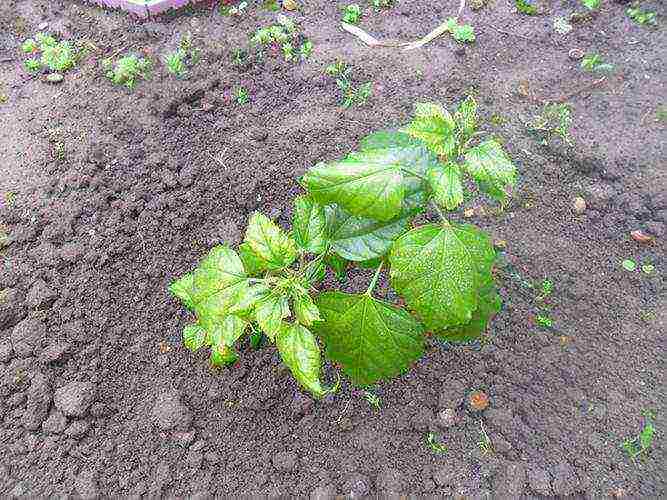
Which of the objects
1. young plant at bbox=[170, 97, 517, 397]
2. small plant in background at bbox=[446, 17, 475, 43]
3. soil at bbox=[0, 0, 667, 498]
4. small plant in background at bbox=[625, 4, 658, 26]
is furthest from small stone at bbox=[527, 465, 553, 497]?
small plant in background at bbox=[625, 4, 658, 26]

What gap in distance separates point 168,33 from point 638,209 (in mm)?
2898

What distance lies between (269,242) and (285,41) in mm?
2326

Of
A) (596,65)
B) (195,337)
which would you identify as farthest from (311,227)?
(596,65)

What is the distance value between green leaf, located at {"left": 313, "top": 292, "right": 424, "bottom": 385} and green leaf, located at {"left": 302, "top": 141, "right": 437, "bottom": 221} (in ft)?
1.06

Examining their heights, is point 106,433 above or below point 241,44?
below

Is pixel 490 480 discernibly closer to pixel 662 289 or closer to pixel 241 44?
pixel 662 289

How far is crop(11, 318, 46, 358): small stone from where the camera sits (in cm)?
236

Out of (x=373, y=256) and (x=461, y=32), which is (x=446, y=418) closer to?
(x=373, y=256)

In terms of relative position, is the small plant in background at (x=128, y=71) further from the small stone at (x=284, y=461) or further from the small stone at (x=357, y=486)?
the small stone at (x=357, y=486)

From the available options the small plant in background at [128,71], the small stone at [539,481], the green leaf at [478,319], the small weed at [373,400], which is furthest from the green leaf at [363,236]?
the small plant in background at [128,71]

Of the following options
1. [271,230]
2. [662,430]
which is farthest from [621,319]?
[271,230]

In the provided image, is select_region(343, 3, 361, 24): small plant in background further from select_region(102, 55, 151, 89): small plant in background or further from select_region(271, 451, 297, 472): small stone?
select_region(271, 451, 297, 472): small stone

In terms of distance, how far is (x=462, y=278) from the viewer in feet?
5.09

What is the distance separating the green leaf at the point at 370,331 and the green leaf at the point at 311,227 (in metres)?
0.16
